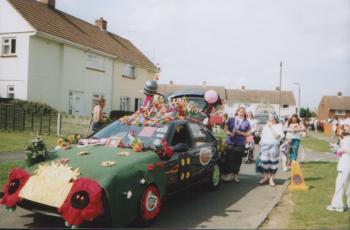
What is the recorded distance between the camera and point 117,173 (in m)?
5.28

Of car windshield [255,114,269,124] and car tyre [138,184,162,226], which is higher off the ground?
car windshield [255,114,269,124]

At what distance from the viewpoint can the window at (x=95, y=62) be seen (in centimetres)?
2810

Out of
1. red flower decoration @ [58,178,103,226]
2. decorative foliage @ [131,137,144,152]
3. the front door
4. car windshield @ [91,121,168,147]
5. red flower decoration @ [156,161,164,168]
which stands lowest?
red flower decoration @ [58,178,103,226]

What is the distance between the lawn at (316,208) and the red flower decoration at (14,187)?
13.1 ft

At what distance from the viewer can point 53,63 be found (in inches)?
972

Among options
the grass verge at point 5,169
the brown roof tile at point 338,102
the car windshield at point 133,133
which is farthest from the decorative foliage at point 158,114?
the brown roof tile at point 338,102

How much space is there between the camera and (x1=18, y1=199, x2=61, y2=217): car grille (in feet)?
17.0

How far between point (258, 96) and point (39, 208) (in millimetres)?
77836

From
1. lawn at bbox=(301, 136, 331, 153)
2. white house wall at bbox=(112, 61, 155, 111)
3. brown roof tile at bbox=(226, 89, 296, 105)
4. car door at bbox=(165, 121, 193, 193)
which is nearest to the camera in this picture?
car door at bbox=(165, 121, 193, 193)

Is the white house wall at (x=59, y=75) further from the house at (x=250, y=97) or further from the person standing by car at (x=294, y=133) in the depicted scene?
the house at (x=250, y=97)

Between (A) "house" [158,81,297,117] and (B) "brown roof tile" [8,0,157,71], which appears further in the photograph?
(A) "house" [158,81,297,117]

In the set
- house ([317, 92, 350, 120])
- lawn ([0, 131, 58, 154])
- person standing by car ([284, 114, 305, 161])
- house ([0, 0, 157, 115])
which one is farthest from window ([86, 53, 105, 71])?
house ([317, 92, 350, 120])

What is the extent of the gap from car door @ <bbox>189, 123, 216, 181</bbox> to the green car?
0.10m

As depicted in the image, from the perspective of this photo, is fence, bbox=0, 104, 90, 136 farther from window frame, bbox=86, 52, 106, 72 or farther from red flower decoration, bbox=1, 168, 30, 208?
red flower decoration, bbox=1, 168, 30, 208
